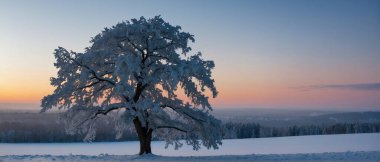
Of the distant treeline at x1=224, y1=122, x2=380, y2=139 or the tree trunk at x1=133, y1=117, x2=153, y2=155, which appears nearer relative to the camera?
the tree trunk at x1=133, y1=117, x2=153, y2=155

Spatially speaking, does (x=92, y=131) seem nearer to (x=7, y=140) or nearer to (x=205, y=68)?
(x=205, y=68)

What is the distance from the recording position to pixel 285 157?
27.8 metres

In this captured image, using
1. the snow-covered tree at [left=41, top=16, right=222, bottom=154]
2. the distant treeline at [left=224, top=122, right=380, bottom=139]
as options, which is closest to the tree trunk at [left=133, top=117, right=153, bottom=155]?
the snow-covered tree at [left=41, top=16, right=222, bottom=154]

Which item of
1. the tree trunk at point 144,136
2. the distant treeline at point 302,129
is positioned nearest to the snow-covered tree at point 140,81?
the tree trunk at point 144,136

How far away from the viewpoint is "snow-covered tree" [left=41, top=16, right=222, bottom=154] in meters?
28.6

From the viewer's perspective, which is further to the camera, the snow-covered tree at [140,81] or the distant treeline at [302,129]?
the distant treeline at [302,129]

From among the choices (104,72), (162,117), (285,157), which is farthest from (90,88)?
(285,157)

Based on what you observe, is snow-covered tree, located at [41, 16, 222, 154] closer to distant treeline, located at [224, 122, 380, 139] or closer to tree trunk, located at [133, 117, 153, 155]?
tree trunk, located at [133, 117, 153, 155]

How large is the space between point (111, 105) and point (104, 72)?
2.41m

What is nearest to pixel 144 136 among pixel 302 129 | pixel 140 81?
pixel 140 81

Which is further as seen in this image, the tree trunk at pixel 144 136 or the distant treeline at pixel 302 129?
the distant treeline at pixel 302 129

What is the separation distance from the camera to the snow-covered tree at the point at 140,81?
94.0ft

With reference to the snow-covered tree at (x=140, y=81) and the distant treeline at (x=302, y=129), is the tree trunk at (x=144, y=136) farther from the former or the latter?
the distant treeline at (x=302, y=129)

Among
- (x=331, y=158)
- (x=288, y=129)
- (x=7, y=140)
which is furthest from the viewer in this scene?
(x=288, y=129)
